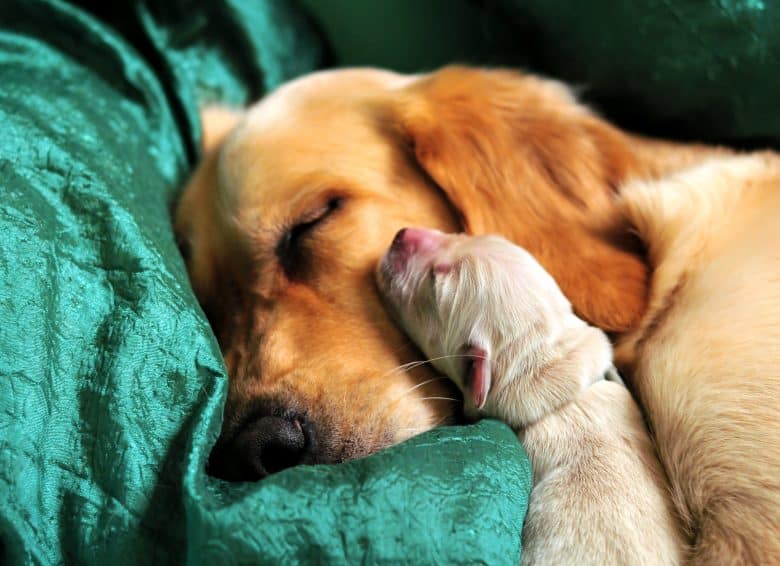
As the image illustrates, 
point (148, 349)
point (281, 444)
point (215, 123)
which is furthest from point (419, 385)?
point (215, 123)

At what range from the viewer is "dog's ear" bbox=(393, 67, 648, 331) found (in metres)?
1.13

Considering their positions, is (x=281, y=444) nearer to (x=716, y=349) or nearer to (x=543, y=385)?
(x=543, y=385)

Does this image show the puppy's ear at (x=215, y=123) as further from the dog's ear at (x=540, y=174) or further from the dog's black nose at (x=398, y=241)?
the dog's black nose at (x=398, y=241)

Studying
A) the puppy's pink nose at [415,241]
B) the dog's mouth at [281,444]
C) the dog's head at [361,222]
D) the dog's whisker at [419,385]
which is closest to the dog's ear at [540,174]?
the dog's head at [361,222]

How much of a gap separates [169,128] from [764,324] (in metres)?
1.11

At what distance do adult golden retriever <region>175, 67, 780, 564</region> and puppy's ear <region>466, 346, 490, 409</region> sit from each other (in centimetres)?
7

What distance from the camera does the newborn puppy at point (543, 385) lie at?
84 centimetres

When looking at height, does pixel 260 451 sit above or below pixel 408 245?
below

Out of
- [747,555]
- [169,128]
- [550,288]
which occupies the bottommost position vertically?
[747,555]

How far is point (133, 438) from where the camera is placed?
80cm

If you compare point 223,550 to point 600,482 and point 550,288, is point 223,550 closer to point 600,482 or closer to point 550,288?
point 600,482

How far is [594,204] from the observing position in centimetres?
121

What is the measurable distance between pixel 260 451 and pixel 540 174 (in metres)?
0.65

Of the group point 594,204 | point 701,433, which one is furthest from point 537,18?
point 701,433
